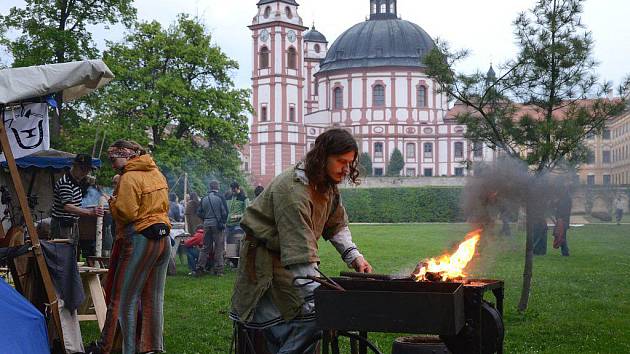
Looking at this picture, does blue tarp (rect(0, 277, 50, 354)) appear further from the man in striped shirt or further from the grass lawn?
the man in striped shirt

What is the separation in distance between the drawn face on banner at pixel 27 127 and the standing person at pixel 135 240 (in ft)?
2.42

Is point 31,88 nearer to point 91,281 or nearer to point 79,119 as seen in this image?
point 91,281

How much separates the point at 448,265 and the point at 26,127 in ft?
12.4

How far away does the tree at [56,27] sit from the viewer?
94.2 feet

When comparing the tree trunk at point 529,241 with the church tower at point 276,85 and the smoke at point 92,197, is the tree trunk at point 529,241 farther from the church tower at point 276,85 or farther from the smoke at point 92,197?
the church tower at point 276,85

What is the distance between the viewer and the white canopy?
624 cm

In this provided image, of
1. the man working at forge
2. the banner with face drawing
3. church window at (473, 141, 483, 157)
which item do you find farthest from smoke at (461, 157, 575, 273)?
the banner with face drawing

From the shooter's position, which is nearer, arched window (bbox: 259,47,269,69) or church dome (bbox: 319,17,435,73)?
arched window (bbox: 259,47,269,69)

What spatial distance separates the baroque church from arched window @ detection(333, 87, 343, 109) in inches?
4.5

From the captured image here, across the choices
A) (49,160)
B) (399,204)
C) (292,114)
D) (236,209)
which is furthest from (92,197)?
(292,114)

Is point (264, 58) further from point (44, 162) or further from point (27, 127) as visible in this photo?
point (27, 127)

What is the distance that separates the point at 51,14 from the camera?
1176 inches

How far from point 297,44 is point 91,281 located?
254 ft

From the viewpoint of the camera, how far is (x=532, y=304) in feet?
35.0
